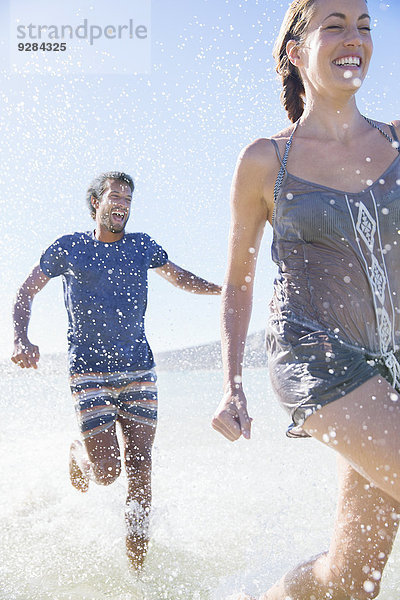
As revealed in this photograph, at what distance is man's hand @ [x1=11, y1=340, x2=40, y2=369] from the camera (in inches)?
146

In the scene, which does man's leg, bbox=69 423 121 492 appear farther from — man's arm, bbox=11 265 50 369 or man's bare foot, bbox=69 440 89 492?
man's arm, bbox=11 265 50 369

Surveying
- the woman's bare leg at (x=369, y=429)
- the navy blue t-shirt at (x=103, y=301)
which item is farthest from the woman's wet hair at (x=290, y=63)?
the navy blue t-shirt at (x=103, y=301)

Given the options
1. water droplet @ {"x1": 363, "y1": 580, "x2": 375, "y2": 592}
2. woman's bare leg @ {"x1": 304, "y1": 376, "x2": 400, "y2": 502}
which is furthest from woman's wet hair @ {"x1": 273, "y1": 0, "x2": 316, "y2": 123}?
water droplet @ {"x1": 363, "y1": 580, "x2": 375, "y2": 592}

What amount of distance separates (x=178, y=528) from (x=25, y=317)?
70.0 inches

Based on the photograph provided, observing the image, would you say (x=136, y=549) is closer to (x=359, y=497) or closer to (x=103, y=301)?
(x=103, y=301)

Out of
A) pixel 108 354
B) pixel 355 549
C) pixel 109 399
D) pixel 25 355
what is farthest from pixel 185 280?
pixel 355 549

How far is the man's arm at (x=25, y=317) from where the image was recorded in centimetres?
372

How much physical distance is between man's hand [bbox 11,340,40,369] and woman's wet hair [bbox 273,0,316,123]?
7.07 ft

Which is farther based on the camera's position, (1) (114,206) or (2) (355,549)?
(1) (114,206)

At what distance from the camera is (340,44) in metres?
2.04

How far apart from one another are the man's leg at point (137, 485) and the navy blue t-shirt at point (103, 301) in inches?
15.6

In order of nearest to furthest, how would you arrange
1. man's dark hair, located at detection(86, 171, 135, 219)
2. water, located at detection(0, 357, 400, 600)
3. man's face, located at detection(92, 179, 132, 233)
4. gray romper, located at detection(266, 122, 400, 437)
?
gray romper, located at detection(266, 122, 400, 437)
water, located at detection(0, 357, 400, 600)
man's face, located at detection(92, 179, 132, 233)
man's dark hair, located at detection(86, 171, 135, 219)

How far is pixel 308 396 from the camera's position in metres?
1.84

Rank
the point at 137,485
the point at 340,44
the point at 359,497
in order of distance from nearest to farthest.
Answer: the point at 359,497, the point at 340,44, the point at 137,485
